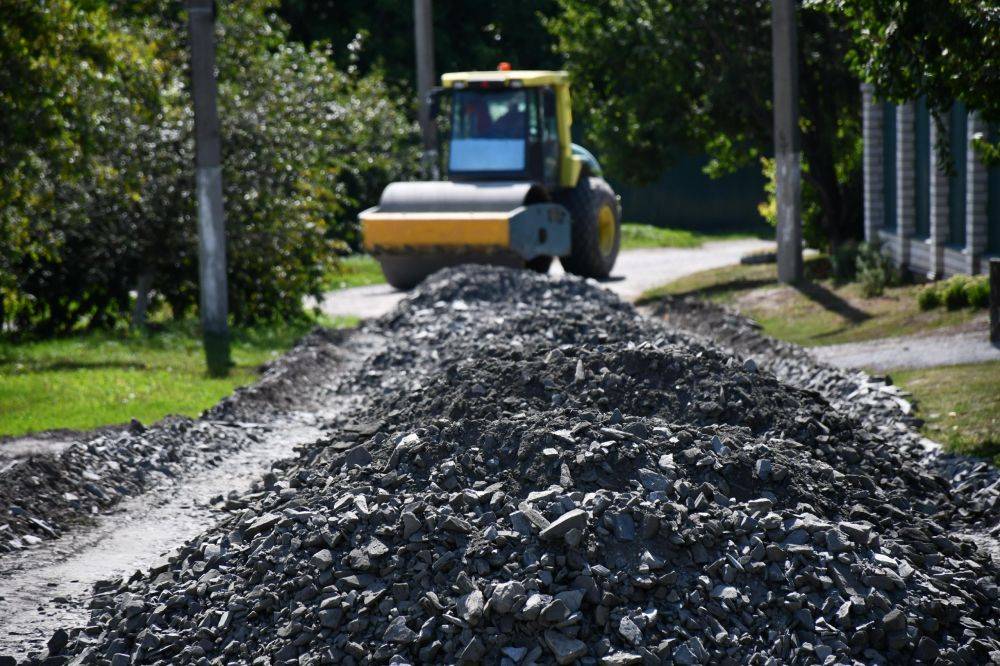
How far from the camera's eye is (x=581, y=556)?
594cm

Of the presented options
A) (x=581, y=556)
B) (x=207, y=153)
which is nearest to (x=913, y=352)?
(x=207, y=153)

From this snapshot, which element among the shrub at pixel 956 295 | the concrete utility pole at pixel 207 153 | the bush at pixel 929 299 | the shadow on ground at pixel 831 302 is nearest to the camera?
the shrub at pixel 956 295

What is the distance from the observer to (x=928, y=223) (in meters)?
18.9

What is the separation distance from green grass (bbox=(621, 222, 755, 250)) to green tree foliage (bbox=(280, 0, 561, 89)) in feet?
22.0

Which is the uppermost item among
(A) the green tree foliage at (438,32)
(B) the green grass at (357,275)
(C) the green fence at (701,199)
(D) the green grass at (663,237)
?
(A) the green tree foliage at (438,32)

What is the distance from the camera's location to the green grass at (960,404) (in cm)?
945

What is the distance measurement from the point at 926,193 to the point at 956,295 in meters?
4.22

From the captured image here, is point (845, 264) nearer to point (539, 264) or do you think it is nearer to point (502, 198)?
point (539, 264)

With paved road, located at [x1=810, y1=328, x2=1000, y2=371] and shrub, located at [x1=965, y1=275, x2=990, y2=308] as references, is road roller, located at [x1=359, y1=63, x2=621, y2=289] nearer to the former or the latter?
paved road, located at [x1=810, y1=328, x2=1000, y2=371]

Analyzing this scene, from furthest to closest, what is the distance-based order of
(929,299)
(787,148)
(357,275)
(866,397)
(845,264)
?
(357,275) < (845,264) < (787,148) < (929,299) < (866,397)

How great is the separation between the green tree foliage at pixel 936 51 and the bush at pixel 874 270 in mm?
7640

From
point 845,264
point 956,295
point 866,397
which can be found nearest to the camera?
point 866,397

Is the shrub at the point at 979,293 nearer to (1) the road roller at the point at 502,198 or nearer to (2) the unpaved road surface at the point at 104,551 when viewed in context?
(1) the road roller at the point at 502,198

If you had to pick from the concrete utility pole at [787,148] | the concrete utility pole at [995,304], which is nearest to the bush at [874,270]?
the concrete utility pole at [787,148]
